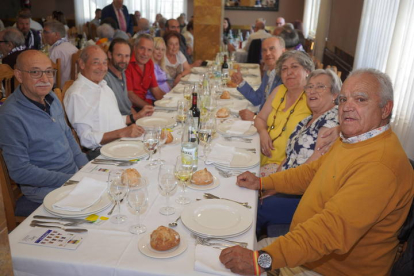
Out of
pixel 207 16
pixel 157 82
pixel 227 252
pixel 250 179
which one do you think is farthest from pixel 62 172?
pixel 207 16

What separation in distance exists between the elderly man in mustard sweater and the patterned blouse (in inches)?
17.2

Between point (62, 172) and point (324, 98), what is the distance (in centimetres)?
158

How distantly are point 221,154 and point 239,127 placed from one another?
0.55 m

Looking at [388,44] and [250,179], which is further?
[388,44]

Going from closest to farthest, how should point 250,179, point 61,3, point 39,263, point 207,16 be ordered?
point 39,263 → point 250,179 → point 207,16 → point 61,3

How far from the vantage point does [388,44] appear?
3732 millimetres

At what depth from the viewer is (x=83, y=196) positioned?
1409 mm

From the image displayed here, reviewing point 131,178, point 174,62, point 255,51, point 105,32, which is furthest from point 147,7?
point 131,178

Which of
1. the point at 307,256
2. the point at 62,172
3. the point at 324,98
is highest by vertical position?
the point at 324,98

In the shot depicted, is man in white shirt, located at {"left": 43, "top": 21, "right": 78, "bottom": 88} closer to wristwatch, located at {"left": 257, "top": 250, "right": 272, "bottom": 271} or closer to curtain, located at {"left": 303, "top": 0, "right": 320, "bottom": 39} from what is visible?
wristwatch, located at {"left": 257, "top": 250, "right": 272, "bottom": 271}

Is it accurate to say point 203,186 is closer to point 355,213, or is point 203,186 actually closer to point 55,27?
point 355,213

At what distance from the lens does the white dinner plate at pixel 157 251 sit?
1.11m

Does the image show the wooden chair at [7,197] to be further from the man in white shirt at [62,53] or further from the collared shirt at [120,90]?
the man in white shirt at [62,53]

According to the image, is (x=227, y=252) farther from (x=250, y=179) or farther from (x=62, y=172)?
(x=62, y=172)
